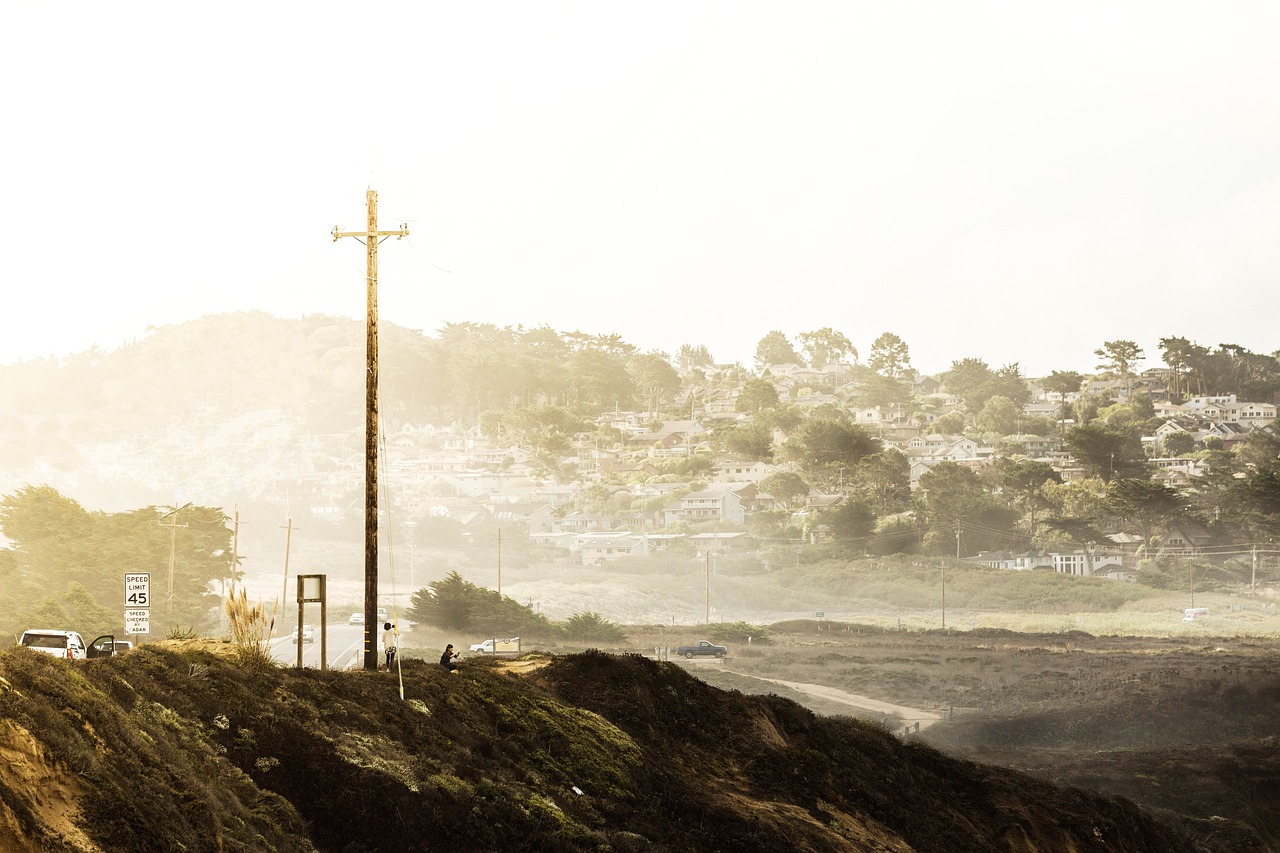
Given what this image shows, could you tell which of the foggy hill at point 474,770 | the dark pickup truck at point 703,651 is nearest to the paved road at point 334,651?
the dark pickup truck at point 703,651

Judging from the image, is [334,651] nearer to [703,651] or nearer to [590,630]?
[703,651]

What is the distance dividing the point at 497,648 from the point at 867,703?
2997 cm

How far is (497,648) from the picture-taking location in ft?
311

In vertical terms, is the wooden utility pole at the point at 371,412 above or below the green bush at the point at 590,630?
above

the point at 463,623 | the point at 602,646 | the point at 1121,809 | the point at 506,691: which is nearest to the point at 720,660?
the point at 602,646

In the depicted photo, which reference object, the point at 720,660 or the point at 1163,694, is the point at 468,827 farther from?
the point at 720,660

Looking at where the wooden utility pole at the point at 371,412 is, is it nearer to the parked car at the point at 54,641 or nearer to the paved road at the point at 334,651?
the parked car at the point at 54,641

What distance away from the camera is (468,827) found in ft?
64.1

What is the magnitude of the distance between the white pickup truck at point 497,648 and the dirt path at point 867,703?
20285 mm

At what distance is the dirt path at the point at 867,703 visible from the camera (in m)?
85.3

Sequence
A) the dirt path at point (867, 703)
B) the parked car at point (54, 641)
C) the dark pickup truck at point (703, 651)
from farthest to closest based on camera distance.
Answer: the dark pickup truck at point (703, 651), the dirt path at point (867, 703), the parked car at point (54, 641)

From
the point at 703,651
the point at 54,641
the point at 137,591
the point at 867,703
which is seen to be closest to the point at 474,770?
the point at 137,591

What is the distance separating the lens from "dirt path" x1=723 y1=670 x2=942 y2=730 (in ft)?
280

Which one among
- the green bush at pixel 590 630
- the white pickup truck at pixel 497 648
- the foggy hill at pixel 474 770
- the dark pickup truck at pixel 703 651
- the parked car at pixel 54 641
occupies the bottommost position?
the dark pickup truck at pixel 703 651
